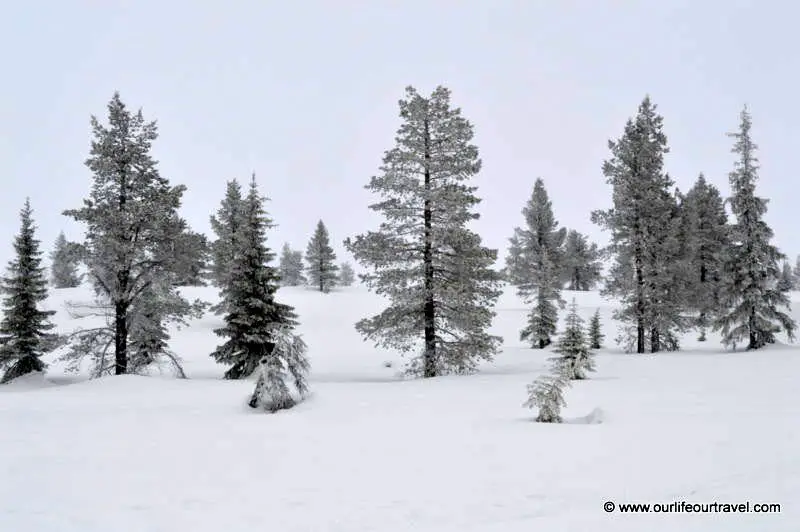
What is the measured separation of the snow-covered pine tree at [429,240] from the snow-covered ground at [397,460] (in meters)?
4.43

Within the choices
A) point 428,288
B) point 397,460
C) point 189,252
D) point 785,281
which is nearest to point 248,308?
A: point 189,252

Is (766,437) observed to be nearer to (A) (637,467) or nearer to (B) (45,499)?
(A) (637,467)

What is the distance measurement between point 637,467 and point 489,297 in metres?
11.7

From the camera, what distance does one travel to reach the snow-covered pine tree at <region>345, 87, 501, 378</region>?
17.7 m

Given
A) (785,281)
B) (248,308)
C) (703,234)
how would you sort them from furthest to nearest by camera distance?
(703,234), (785,281), (248,308)

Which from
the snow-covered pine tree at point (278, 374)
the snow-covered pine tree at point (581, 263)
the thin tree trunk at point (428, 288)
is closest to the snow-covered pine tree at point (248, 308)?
the thin tree trunk at point (428, 288)

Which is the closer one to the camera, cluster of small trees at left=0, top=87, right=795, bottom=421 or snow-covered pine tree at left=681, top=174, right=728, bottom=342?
cluster of small trees at left=0, top=87, right=795, bottom=421

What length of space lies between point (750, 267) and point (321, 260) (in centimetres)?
4740

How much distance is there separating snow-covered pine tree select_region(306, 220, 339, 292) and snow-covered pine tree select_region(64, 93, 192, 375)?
4225 centimetres

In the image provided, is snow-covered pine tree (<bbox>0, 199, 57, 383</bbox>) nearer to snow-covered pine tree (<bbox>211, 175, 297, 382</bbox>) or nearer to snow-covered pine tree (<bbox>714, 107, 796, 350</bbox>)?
snow-covered pine tree (<bbox>211, 175, 297, 382</bbox>)

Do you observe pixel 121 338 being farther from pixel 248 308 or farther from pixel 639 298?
pixel 639 298

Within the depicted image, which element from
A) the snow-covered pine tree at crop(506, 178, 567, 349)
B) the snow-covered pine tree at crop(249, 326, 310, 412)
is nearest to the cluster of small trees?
the snow-covered pine tree at crop(249, 326, 310, 412)

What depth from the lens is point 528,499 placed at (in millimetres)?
5773

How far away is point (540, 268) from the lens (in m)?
33.5
